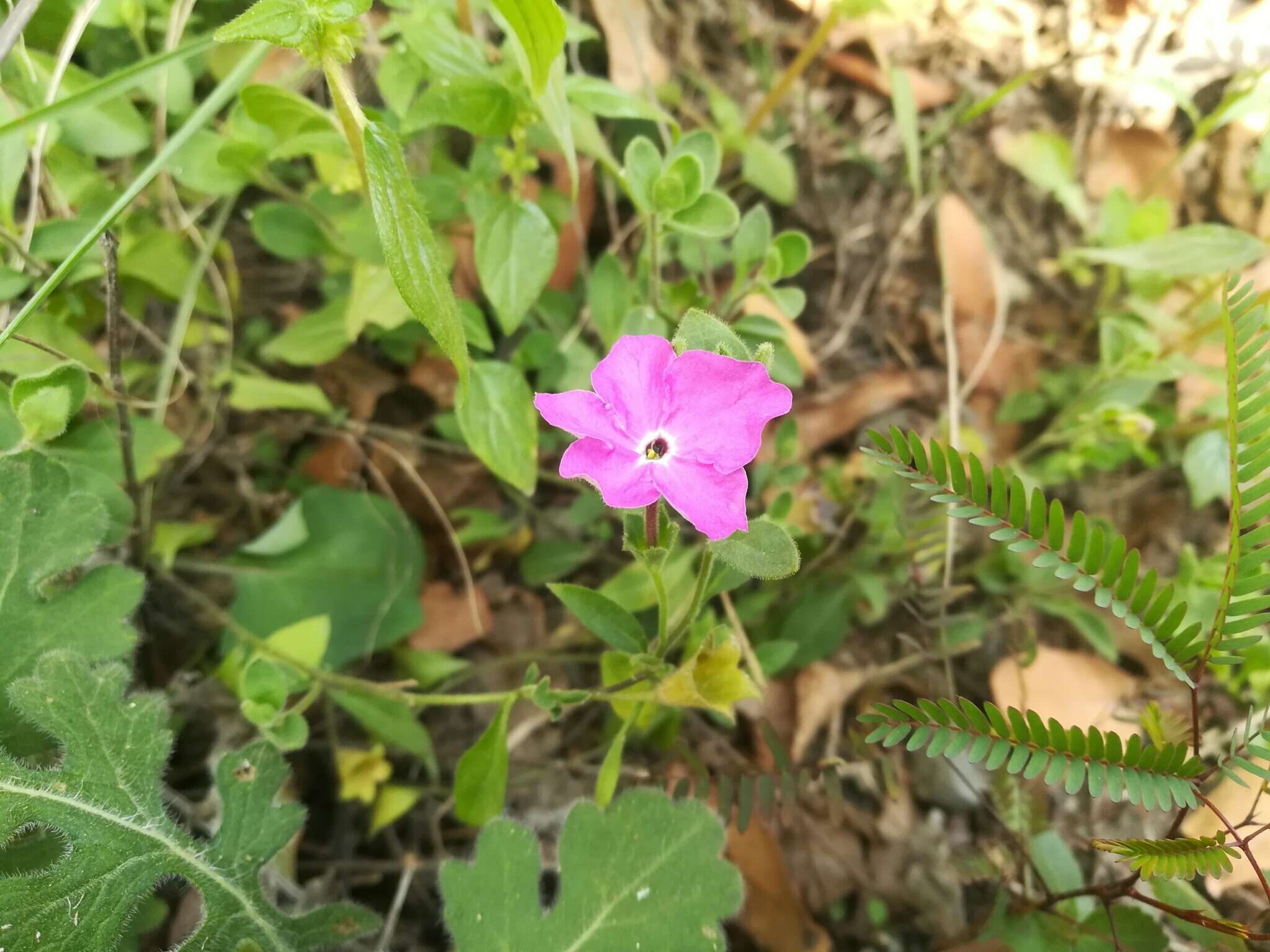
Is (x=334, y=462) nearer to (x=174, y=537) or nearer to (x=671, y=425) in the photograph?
(x=174, y=537)

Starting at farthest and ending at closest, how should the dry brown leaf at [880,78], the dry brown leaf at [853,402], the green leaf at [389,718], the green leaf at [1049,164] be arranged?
the dry brown leaf at [880,78]
the green leaf at [1049,164]
the dry brown leaf at [853,402]
the green leaf at [389,718]

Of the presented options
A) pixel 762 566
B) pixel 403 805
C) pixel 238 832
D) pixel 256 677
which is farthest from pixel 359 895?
pixel 762 566

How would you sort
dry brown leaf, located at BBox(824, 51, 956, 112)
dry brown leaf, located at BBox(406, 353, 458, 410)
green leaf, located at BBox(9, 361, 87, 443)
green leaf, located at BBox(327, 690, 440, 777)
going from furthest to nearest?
1. dry brown leaf, located at BBox(824, 51, 956, 112)
2. dry brown leaf, located at BBox(406, 353, 458, 410)
3. green leaf, located at BBox(327, 690, 440, 777)
4. green leaf, located at BBox(9, 361, 87, 443)

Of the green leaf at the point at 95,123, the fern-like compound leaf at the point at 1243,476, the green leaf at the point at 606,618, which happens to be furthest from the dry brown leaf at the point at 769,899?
the green leaf at the point at 95,123

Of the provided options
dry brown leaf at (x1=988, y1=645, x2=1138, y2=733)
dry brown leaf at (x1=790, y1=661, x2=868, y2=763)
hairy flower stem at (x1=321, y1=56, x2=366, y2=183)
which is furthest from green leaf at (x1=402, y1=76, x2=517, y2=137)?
dry brown leaf at (x1=988, y1=645, x2=1138, y2=733)

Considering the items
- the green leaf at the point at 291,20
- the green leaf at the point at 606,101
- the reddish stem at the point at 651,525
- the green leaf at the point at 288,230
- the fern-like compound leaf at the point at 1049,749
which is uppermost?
the green leaf at the point at 291,20

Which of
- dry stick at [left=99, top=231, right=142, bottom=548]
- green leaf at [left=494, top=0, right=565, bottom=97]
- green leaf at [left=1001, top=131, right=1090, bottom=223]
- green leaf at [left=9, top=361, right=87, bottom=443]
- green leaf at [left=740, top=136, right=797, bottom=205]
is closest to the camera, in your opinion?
green leaf at [left=494, top=0, right=565, bottom=97]

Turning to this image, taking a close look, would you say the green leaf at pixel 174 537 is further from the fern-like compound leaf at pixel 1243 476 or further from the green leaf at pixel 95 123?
the fern-like compound leaf at pixel 1243 476

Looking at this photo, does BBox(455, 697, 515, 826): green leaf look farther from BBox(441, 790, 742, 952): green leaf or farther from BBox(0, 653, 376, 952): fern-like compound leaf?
BBox(0, 653, 376, 952): fern-like compound leaf
